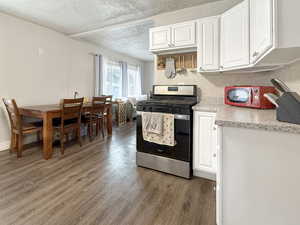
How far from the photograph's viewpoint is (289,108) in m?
0.99

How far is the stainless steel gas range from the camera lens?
2.03m

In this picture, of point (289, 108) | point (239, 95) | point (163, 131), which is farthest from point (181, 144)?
point (289, 108)

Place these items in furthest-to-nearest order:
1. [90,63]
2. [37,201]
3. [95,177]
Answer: [90,63] → [95,177] → [37,201]

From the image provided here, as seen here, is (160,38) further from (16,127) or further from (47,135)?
(16,127)

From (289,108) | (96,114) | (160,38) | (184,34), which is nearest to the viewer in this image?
(289,108)

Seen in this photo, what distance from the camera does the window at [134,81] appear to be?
6.90 meters

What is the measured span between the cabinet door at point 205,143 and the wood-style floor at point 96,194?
22cm

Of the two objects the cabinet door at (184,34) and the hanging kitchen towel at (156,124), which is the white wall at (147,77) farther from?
the hanging kitchen towel at (156,124)

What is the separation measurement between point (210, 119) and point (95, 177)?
5.22ft

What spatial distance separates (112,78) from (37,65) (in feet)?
8.47

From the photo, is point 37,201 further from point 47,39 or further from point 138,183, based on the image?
point 47,39

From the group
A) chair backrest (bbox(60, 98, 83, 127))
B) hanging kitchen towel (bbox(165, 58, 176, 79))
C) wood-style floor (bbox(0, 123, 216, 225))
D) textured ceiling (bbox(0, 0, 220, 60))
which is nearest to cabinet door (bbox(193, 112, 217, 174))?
wood-style floor (bbox(0, 123, 216, 225))

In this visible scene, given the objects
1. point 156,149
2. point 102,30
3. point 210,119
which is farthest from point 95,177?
point 102,30

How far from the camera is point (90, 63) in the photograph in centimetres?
472
